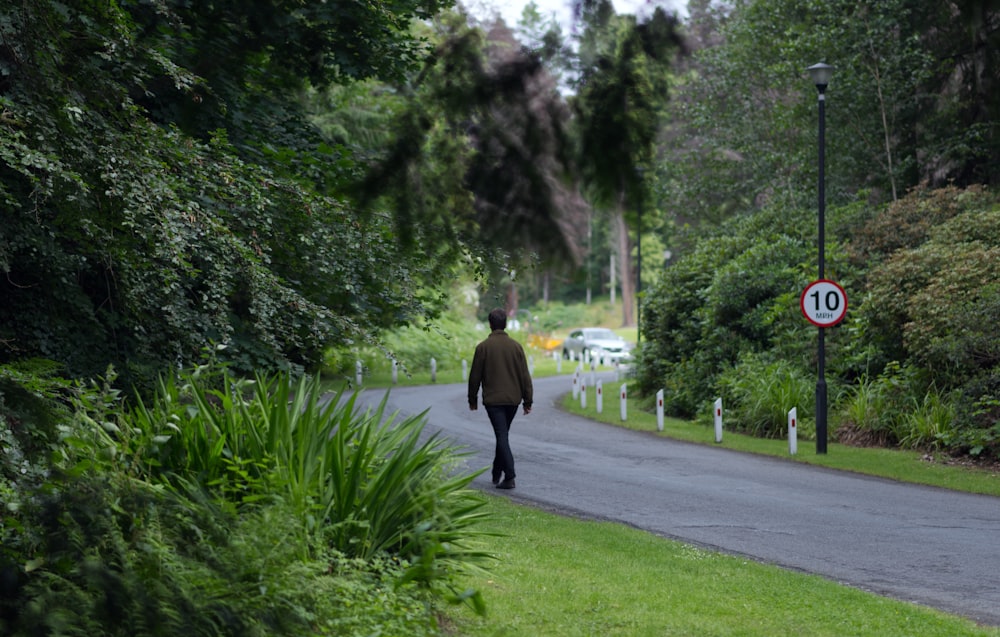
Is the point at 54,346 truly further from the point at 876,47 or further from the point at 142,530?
the point at 876,47

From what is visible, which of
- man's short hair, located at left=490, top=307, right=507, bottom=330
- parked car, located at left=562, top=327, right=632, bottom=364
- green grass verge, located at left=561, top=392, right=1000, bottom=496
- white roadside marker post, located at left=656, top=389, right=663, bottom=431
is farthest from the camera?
parked car, located at left=562, top=327, right=632, bottom=364

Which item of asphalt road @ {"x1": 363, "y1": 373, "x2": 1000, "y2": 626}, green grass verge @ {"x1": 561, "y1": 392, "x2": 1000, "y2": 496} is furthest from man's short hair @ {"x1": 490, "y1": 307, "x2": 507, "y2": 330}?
green grass verge @ {"x1": 561, "y1": 392, "x2": 1000, "y2": 496}

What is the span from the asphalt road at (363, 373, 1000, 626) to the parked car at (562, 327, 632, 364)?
88.1ft

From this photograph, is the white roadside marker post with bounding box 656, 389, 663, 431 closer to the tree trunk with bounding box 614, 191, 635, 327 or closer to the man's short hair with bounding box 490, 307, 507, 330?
the man's short hair with bounding box 490, 307, 507, 330

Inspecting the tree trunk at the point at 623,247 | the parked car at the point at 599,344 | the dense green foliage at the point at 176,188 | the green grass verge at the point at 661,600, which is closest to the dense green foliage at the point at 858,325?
the green grass verge at the point at 661,600

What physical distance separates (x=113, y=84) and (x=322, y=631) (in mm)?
4597

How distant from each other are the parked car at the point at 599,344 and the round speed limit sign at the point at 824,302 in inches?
1062

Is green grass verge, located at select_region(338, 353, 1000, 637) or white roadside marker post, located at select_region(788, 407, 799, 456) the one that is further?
white roadside marker post, located at select_region(788, 407, 799, 456)

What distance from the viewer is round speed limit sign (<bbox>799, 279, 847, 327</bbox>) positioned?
1747cm

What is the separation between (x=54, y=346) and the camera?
31.1ft

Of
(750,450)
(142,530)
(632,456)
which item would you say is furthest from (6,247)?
(750,450)

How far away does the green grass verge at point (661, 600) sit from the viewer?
6.18 metres

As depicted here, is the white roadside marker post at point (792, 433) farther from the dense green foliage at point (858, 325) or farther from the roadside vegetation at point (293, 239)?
the roadside vegetation at point (293, 239)

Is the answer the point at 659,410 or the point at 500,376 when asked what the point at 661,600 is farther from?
the point at 659,410
